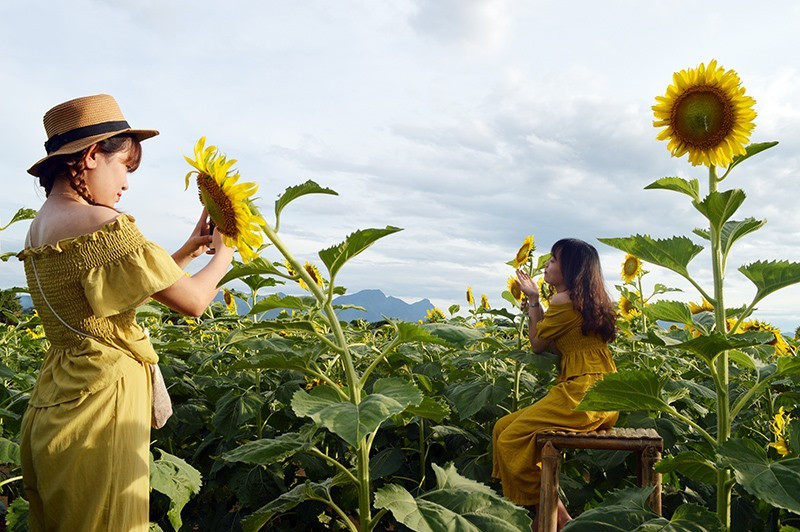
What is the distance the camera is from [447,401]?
372 centimetres

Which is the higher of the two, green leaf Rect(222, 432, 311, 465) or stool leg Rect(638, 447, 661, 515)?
green leaf Rect(222, 432, 311, 465)

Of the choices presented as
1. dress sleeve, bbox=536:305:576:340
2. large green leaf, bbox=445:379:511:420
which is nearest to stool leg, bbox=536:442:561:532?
large green leaf, bbox=445:379:511:420

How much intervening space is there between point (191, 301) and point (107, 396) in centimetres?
38

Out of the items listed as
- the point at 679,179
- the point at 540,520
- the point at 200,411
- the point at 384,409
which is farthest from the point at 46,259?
the point at 540,520

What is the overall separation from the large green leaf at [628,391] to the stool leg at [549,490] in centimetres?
114

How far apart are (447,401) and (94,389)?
207 centimetres

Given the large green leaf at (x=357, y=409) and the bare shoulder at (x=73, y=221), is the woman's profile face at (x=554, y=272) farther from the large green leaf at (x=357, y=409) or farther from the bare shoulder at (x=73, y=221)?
the bare shoulder at (x=73, y=221)

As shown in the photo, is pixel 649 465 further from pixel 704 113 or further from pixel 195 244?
pixel 195 244

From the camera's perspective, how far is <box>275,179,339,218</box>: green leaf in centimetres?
188

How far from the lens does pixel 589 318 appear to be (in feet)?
12.3

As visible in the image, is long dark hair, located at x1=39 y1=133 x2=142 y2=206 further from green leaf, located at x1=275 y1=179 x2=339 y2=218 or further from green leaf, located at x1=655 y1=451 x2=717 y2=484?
green leaf, located at x1=655 y1=451 x2=717 y2=484

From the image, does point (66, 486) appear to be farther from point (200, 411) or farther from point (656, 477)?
point (656, 477)

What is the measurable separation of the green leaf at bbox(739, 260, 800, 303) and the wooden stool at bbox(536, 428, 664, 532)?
94 cm

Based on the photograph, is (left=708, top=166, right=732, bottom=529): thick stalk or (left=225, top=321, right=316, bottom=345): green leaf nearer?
(left=225, top=321, right=316, bottom=345): green leaf
